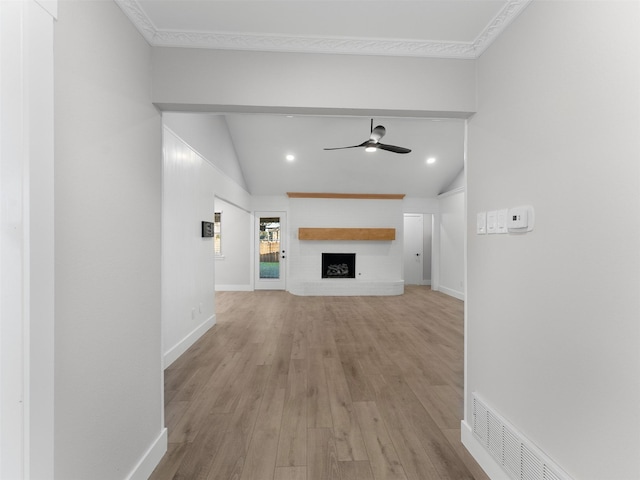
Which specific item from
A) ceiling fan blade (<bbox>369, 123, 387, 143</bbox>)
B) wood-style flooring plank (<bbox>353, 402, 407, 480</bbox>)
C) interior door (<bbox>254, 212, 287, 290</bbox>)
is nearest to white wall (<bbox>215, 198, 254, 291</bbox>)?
interior door (<bbox>254, 212, 287, 290</bbox>)

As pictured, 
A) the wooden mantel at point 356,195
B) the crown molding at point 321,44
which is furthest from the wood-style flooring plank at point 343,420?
the wooden mantel at point 356,195

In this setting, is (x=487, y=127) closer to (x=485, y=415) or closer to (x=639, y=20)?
(x=639, y=20)

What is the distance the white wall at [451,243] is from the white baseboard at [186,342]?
208 inches

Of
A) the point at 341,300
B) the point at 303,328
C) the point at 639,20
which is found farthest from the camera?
the point at 341,300

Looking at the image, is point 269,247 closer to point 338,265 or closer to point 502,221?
point 338,265

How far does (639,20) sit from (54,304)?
216cm

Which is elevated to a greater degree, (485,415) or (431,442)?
(485,415)

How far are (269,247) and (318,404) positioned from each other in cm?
533

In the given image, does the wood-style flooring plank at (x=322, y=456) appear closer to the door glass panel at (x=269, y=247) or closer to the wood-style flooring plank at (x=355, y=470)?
the wood-style flooring plank at (x=355, y=470)

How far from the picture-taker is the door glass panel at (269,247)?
7285 mm

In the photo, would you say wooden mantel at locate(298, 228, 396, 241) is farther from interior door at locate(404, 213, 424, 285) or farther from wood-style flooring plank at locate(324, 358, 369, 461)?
wood-style flooring plank at locate(324, 358, 369, 461)

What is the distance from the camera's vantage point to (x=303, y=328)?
424cm

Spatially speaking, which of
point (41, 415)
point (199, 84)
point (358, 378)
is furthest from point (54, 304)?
point (358, 378)

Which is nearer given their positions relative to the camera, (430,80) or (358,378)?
(430,80)
